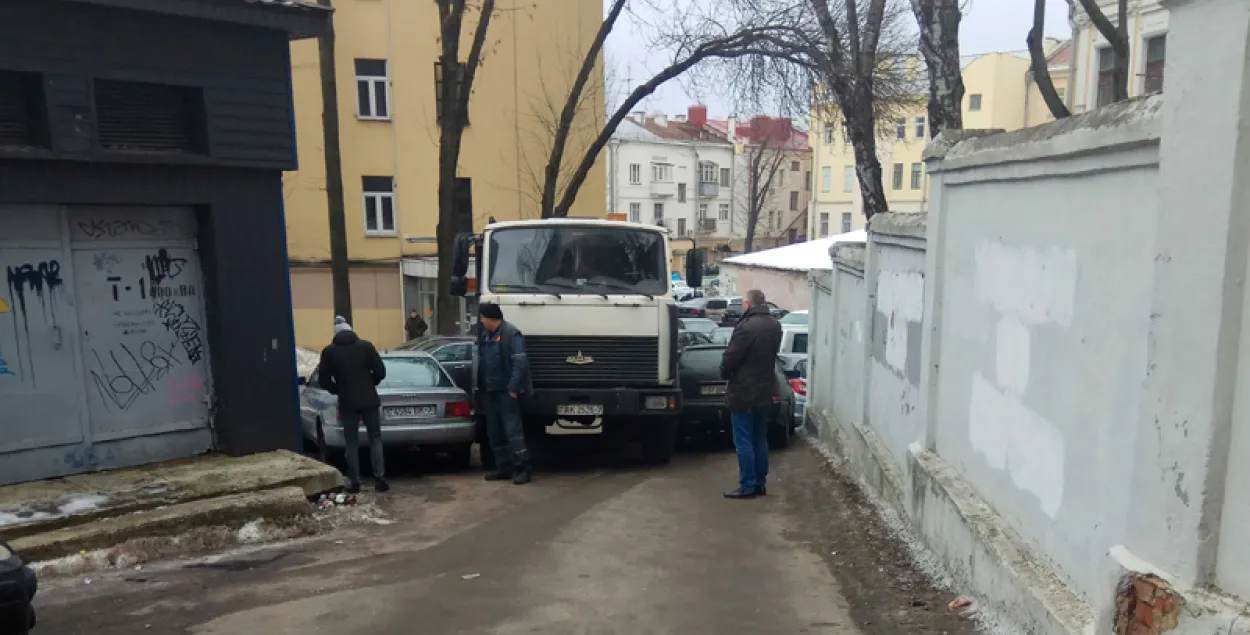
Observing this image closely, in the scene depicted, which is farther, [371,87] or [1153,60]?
[371,87]

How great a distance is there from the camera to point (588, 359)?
9.30m

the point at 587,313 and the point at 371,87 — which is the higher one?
the point at 371,87

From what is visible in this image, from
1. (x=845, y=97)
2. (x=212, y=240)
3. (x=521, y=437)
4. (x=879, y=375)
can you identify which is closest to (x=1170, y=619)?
(x=879, y=375)

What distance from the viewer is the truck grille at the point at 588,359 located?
30.5 ft

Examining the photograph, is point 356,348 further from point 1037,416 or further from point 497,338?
point 1037,416

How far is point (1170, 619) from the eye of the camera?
284 centimetres

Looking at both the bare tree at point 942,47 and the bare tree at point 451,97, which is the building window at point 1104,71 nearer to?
the bare tree at point 942,47

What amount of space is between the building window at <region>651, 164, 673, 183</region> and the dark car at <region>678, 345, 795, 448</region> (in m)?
46.3

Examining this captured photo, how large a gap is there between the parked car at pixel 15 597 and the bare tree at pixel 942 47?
1042cm

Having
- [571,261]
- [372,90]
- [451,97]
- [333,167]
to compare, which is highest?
[372,90]

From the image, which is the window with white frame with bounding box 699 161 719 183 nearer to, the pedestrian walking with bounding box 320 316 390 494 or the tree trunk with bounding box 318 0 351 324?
the tree trunk with bounding box 318 0 351 324

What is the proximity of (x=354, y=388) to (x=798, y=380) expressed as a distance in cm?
773

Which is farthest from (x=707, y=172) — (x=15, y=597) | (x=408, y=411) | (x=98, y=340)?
(x=15, y=597)

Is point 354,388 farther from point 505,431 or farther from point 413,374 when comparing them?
point 413,374
